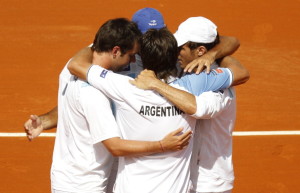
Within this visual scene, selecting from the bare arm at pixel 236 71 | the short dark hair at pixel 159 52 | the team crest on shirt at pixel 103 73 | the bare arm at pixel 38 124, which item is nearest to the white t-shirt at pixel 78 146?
the team crest on shirt at pixel 103 73

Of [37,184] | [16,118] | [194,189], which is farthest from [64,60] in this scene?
[194,189]

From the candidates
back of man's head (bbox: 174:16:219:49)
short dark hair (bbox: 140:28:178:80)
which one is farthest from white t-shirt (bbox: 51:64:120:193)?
back of man's head (bbox: 174:16:219:49)

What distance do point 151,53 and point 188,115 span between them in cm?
57

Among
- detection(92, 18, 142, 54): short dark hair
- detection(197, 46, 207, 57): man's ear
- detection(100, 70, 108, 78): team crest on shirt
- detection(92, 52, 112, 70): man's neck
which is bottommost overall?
detection(100, 70, 108, 78): team crest on shirt

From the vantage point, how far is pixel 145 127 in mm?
5020

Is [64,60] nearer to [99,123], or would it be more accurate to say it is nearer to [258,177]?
[258,177]

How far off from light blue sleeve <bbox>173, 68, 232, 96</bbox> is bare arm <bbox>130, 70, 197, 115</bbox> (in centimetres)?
14

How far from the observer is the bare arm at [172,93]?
4.91 m

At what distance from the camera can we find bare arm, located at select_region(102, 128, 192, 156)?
16.2 ft

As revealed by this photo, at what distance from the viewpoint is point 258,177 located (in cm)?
866

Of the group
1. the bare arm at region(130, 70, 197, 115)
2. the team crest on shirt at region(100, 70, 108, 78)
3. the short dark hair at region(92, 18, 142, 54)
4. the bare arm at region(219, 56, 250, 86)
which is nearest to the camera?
the bare arm at region(130, 70, 197, 115)

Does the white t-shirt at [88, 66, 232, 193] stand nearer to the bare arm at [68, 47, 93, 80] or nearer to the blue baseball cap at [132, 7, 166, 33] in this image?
the bare arm at [68, 47, 93, 80]

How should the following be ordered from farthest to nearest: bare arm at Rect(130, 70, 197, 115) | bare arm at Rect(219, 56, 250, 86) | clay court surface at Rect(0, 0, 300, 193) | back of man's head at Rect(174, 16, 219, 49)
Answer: clay court surface at Rect(0, 0, 300, 193) < back of man's head at Rect(174, 16, 219, 49) < bare arm at Rect(219, 56, 250, 86) < bare arm at Rect(130, 70, 197, 115)

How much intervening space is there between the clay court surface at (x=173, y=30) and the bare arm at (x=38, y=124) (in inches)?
106
